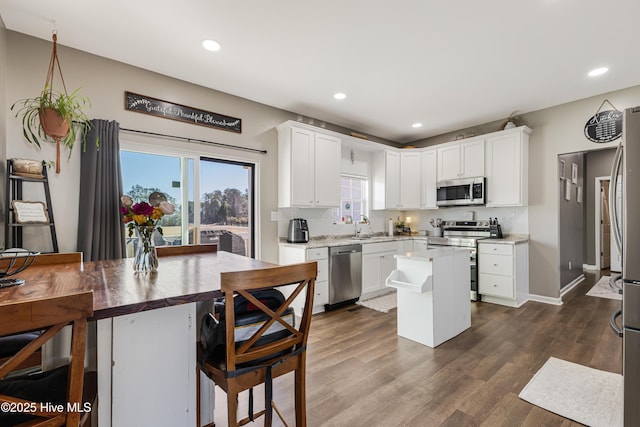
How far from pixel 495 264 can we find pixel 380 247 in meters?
1.63

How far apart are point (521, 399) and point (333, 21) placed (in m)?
3.11

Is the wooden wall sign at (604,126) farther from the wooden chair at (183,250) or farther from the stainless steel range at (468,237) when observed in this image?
the wooden chair at (183,250)

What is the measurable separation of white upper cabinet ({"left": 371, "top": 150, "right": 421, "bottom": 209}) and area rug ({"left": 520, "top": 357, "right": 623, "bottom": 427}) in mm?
3291

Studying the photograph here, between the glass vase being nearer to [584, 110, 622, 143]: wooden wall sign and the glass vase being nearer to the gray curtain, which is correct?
the gray curtain

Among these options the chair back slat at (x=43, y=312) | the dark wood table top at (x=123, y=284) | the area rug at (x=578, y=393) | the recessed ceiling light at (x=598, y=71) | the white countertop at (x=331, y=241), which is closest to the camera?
the chair back slat at (x=43, y=312)

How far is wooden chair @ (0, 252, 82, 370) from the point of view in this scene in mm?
1510

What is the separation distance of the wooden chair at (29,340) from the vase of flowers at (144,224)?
583 millimetres

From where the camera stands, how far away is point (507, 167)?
4.41 m

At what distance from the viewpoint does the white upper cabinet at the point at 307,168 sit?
395 cm

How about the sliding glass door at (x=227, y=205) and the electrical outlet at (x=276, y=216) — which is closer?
the sliding glass door at (x=227, y=205)

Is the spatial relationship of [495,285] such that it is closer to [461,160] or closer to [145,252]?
[461,160]

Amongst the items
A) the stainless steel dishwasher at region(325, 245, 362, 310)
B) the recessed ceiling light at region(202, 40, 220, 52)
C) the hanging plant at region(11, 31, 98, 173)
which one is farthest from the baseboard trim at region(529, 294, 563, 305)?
the hanging plant at region(11, 31, 98, 173)

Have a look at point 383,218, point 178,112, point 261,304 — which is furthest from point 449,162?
point 261,304

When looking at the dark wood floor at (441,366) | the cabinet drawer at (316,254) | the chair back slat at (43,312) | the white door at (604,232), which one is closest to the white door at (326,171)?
the cabinet drawer at (316,254)
